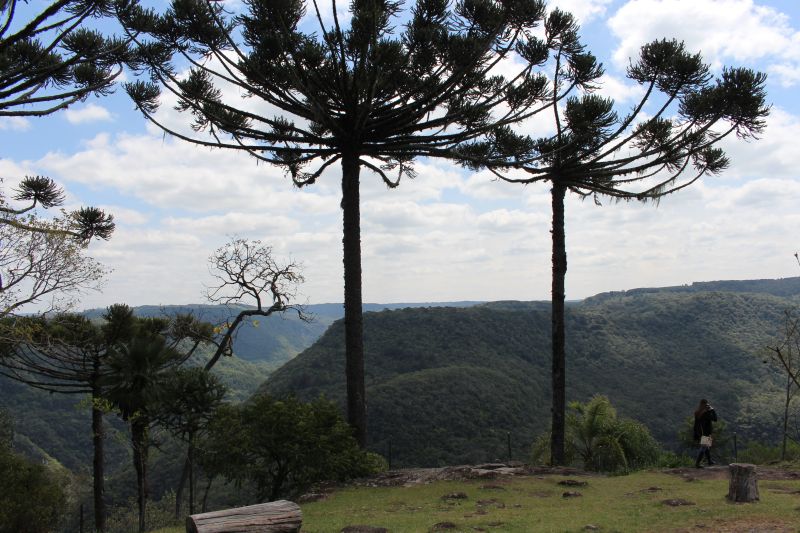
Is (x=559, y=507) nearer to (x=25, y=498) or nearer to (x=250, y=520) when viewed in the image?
(x=250, y=520)

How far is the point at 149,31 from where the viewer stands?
1292cm

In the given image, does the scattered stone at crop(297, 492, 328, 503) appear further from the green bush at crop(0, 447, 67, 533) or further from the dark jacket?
the green bush at crop(0, 447, 67, 533)

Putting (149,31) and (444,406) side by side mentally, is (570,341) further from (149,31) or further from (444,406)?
(149,31)

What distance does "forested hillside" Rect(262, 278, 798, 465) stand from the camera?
48.4 m

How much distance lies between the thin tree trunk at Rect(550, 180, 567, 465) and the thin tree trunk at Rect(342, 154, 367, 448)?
191 inches

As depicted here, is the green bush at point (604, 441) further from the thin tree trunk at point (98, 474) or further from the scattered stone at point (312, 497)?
the thin tree trunk at point (98, 474)

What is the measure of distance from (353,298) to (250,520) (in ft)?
24.3

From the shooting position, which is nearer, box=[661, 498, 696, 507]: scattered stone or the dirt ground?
box=[661, 498, 696, 507]: scattered stone

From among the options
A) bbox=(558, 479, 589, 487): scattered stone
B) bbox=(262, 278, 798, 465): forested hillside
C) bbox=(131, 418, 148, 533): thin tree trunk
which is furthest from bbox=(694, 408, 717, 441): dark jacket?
bbox=(262, 278, 798, 465): forested hillside

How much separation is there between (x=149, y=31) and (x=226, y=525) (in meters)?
10.8

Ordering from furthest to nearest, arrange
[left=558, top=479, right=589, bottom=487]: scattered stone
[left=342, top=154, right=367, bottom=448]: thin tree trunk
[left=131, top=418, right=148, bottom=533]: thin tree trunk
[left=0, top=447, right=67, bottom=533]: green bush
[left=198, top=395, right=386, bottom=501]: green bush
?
[left=0, top=447, right=67, bottom=533]: green bush → [left=131, top=418, right=148, bottom=533]: thin tree trunk → [left=342, top=154, right=367, bottom=448]: thin tree trunk → [left=198, top=395, right=386, bottom=501]: green bush → [left=558, top=479, right=589, bottom=487]: scattered stone

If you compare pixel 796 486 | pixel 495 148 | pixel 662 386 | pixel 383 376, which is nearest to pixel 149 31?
pixel 495 148

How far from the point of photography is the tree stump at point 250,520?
6199 millimetres

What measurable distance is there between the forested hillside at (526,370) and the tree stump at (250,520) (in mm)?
29921
